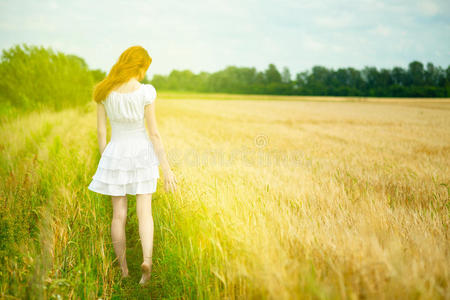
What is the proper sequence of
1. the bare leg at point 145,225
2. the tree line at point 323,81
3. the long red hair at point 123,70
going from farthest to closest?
the tree line at point 323,81 → the bare leg at point 145,225 → the long red hair at point 123,70

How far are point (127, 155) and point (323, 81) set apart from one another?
6176 centimetres

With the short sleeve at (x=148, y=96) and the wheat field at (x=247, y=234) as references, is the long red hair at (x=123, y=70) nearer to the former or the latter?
the short sleeve at (x=148, y=96)

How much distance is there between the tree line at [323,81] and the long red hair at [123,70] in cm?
1651

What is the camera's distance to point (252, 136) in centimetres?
924

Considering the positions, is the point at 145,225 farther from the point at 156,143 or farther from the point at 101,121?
the point at 101,121

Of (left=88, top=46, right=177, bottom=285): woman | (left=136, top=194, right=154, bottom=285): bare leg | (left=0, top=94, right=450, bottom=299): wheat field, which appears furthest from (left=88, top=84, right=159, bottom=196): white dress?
(left=0, top=94, right=450, bottom=299): wheat field

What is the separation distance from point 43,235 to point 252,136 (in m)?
7.16

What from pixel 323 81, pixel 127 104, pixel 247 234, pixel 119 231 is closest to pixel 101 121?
pixel 127 104

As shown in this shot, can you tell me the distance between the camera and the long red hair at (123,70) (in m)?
2.50

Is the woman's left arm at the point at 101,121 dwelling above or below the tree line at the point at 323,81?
below

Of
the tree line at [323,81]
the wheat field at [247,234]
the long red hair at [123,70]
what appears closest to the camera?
the wheat field at [247,234]

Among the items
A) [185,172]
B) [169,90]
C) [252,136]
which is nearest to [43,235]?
[185,172]

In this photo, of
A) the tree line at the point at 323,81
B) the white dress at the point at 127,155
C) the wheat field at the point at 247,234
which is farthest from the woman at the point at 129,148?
the tree line at the point at 323,81

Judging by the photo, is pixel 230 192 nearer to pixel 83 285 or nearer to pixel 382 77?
pixel 83 285
